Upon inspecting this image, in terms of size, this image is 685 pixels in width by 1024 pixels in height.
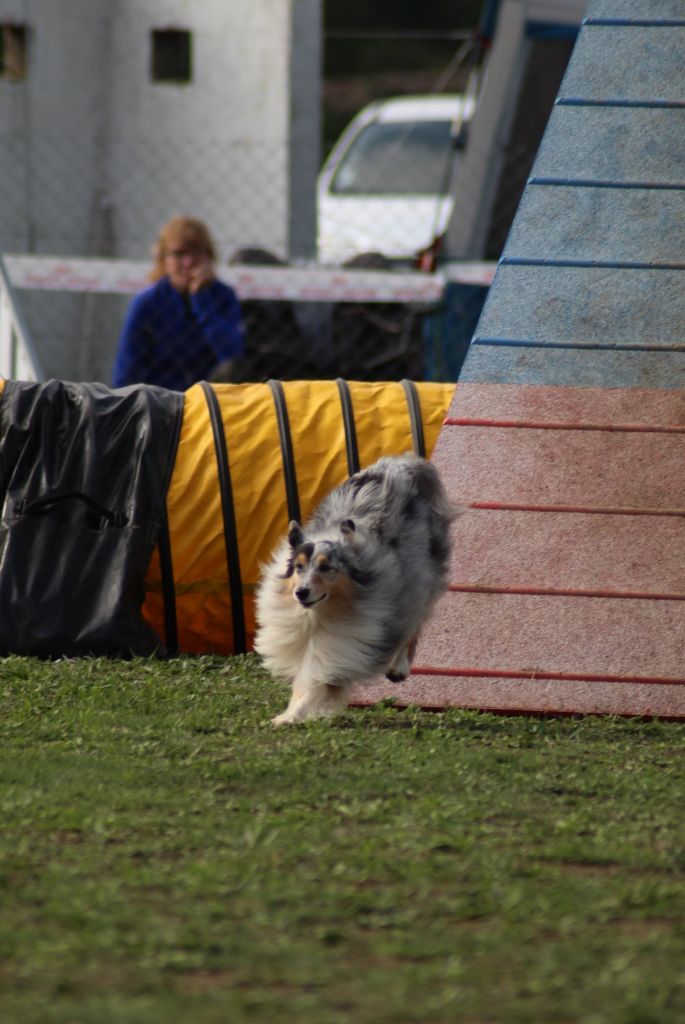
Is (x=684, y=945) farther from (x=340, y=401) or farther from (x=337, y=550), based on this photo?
(x=340, y=401)

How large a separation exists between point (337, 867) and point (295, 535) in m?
1.80

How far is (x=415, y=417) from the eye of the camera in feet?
21.1

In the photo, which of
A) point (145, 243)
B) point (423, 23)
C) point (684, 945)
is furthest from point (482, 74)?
point (423, 23)

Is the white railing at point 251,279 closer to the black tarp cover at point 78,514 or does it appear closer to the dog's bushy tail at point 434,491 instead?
the black tarp cover at point 78,514

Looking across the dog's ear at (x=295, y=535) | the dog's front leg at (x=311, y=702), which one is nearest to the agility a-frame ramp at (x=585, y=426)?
the dog's front leg at (x=311, y=702)

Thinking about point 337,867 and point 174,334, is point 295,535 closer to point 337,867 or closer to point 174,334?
point 337,867

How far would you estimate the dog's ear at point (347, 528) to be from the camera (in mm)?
4965

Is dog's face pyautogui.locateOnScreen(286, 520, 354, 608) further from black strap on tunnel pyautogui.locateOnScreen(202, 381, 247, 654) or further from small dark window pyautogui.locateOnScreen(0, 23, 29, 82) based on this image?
small dark window pyautogui.locateOnScreen(0, 23, 29, 82)

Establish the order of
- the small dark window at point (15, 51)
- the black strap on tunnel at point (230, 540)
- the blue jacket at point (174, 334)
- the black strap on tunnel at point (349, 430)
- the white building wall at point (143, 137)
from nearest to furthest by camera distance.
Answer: the black strap on tunnel at point (230, 540), the black strap on tunnel at point (349, 430), the blue jacket at point (174, 334), the white building wall at point (143, 137), the small dark window at point (15, 51)

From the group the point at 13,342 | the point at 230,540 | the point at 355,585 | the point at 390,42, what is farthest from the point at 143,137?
the point at 390,42

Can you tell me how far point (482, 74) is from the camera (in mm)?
11859

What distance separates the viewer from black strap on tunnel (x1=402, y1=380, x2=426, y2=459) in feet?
20.8

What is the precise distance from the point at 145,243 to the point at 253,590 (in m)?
6.57

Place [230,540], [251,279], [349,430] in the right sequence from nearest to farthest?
1. [230,540]
2. [349,430]
3. [251,279]
